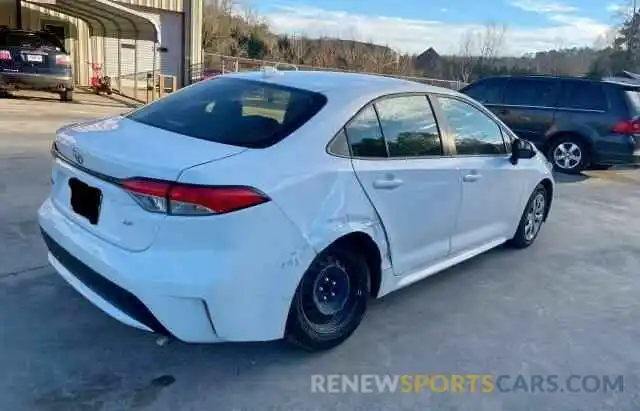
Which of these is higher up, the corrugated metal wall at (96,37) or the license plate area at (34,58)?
the corrugated metal wall at (96,37)

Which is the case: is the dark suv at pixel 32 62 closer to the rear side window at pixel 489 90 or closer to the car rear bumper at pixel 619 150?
the rear side window at pixel 489 90

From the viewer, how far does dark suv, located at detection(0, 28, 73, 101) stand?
13.8 metres

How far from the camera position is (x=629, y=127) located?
9.14m

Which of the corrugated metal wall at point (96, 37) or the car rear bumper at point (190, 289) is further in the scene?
the corrugated metal wall at point (96, 37)

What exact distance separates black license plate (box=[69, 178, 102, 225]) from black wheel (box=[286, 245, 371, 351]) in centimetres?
108

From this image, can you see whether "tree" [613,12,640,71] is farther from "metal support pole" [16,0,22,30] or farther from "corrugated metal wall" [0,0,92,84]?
"metal support pole" [16,0,22,30]

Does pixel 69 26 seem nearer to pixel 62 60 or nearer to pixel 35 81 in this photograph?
pixel 62 60

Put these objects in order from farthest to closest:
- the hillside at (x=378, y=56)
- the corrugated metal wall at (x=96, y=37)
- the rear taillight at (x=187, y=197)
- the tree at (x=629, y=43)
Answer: the tree at (x=629, y=43)
the hillside at (x=378, y=56)
the corrugated metal wall at (x=96, y=37)
the rear taillight at (x=187, y=197)

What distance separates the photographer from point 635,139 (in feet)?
30.1

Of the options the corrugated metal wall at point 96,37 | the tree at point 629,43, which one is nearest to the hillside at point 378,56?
the tree at point 629,43

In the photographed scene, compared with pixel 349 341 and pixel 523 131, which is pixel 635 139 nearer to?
pixel 523 131

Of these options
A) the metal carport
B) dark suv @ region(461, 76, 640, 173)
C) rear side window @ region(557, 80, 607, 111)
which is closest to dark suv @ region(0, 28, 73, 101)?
the metal carport

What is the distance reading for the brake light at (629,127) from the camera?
9141 millimetres

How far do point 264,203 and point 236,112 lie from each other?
2.83 ft
